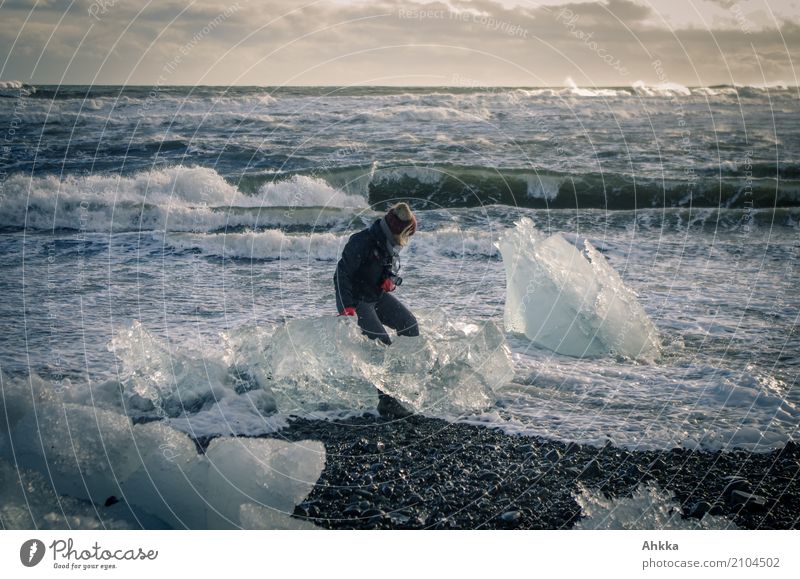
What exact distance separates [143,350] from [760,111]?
87.5ft

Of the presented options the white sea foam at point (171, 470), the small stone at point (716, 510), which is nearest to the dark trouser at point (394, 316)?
the white sea foam at point (171, 470)

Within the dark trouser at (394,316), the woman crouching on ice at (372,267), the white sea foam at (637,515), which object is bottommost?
the white sea foam at (637,515)

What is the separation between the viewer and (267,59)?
41.4 feet

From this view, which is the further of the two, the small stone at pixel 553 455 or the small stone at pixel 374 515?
the small stone at pixel 553 455


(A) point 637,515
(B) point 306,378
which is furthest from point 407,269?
(A) point 637,515

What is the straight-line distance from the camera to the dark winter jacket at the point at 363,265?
23.9ft

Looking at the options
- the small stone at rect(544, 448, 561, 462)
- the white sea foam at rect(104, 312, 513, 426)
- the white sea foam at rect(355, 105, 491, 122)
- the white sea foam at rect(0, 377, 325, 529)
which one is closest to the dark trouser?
the white sea foam at rect(104, 312, 513, 426)

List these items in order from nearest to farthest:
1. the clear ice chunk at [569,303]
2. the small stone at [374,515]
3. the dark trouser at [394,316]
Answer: the small stone at [374,515], the dark trouser at [394,316], the clear ice chunk at [569,303]

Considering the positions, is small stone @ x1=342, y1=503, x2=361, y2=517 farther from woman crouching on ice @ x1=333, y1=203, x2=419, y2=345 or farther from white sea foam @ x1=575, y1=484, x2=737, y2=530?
woman crouching on ice @ x1=333, y1=203, x2=419, y2=345

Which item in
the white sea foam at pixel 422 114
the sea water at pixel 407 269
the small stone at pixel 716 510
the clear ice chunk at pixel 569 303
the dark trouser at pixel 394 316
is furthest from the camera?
the white sea foam at pixel 422 114

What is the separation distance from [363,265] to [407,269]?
527cm

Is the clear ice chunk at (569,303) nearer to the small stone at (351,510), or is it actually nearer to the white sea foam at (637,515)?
the white sea foam at (637,515)

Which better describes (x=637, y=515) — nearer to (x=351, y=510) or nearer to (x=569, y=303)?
(x=351, y=510)
